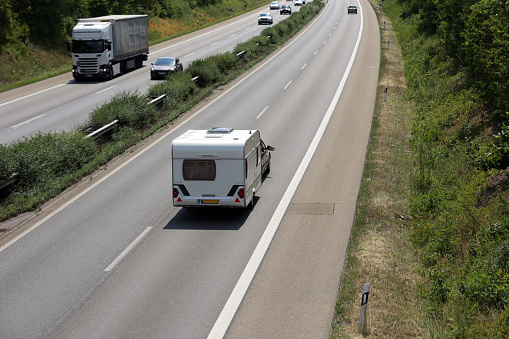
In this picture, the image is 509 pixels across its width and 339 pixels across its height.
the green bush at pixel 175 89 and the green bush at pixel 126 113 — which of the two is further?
the green bush at pixel 175 89

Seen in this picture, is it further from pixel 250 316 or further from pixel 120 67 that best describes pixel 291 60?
pixel 250 316

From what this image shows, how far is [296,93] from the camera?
36.9 metres

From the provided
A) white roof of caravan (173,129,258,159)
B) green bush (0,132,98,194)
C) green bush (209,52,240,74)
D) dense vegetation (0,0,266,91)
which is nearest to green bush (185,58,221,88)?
green bush (209,52,240,74)

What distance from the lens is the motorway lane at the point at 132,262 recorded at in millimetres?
11570

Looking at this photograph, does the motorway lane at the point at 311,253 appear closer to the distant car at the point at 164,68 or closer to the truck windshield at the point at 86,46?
the distant car at the point at 164,68

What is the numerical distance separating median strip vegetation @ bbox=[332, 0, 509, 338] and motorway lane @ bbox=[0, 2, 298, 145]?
14898mm

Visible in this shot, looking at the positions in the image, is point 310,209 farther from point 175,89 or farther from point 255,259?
point 175,89

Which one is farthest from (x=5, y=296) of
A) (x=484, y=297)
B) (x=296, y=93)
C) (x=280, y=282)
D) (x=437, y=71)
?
(x=437, y=71)

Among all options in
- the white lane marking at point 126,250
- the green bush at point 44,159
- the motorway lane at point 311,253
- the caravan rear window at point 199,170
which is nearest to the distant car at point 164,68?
the motorway lane at point 311,253

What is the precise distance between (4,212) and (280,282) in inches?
372

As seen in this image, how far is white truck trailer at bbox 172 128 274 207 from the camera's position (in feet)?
53.0

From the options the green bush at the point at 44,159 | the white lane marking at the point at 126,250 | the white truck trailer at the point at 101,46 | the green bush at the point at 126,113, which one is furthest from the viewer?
the white truck trailer at the point at 101,46

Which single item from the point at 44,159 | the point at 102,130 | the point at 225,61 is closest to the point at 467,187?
the point at 44,159

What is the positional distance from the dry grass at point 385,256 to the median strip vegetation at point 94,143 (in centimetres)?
1022
